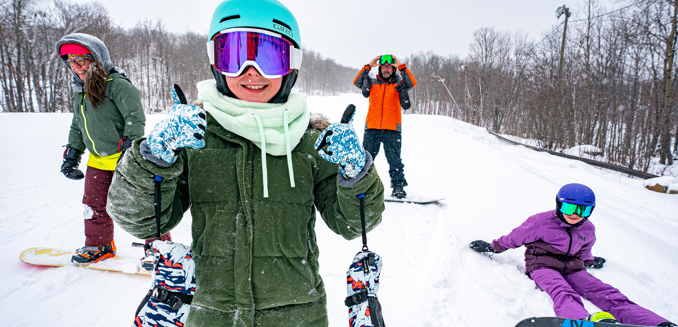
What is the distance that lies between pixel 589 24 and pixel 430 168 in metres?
18.2

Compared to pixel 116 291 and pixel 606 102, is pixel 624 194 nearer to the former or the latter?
pixel 116 291

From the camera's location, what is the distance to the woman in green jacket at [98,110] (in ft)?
8.30

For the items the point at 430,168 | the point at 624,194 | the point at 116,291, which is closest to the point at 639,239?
the point at 624,194

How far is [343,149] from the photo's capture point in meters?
1.07

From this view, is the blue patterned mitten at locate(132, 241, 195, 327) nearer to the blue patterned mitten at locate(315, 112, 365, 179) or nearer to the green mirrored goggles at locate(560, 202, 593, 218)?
the blue patterned mitten at locate(315, 112, 365, 179)

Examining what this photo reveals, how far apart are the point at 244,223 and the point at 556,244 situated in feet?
10.7

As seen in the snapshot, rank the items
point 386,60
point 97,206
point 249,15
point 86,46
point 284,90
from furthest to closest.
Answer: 1. point 386,60
2. point 97,206
3. point 86,46
4. point 284,90
5. point 249,15

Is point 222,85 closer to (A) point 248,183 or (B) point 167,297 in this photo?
(A) point 248,183

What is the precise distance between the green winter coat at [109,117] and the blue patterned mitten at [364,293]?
2365 millimetres

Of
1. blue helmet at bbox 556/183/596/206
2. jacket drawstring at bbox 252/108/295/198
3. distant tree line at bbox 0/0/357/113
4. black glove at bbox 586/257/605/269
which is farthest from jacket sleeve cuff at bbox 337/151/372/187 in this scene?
distant tree line at bbox 0/0/357/113

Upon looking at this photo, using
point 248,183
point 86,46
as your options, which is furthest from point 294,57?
point 86,46

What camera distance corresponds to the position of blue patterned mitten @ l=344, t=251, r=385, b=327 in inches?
45.1

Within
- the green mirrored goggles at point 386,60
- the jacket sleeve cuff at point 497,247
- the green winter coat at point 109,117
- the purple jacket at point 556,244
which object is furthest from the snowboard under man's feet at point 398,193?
the green winter coat at point 109,117

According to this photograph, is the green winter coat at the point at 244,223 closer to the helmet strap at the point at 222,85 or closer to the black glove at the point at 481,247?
the helmet strap at the point at 222,85
